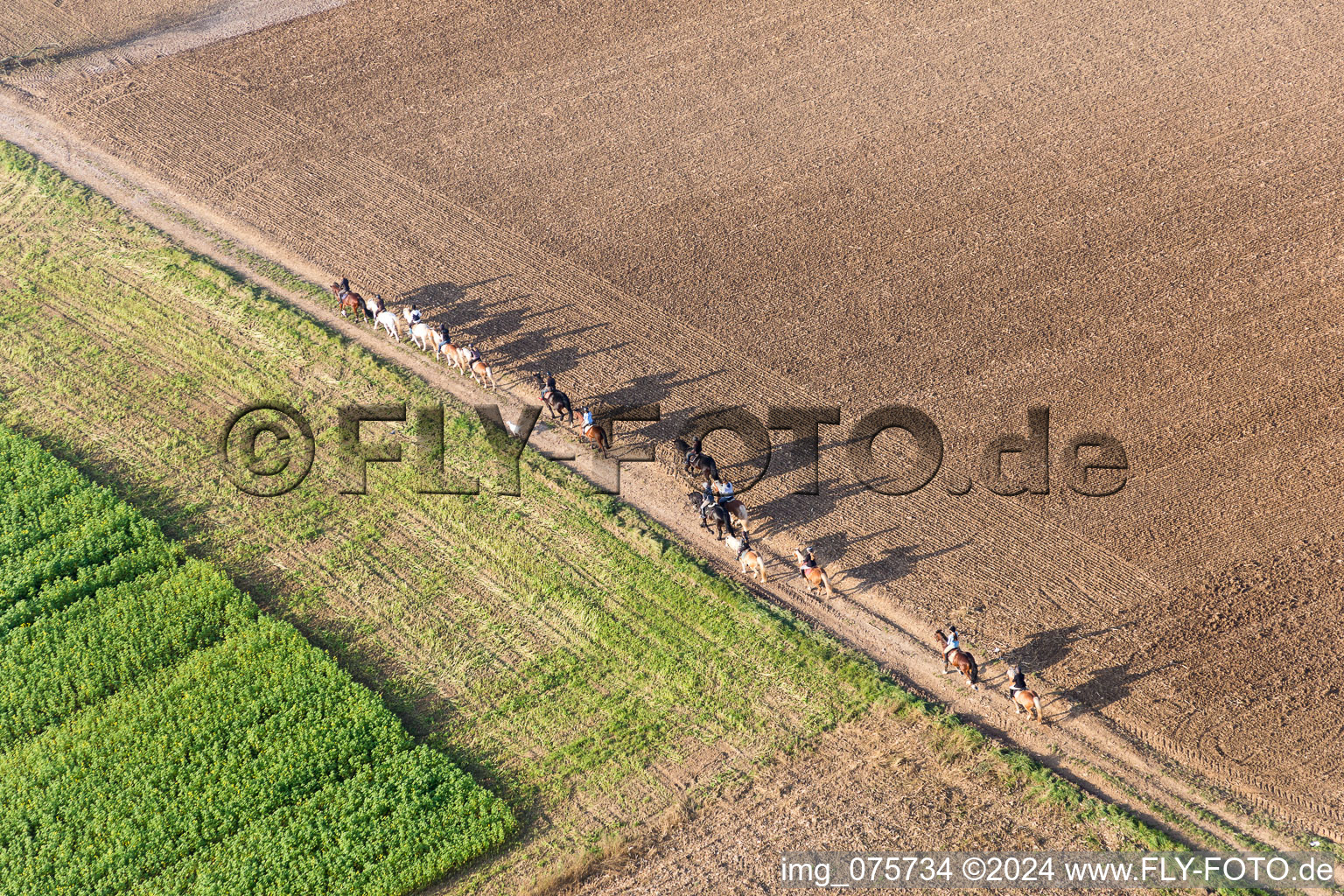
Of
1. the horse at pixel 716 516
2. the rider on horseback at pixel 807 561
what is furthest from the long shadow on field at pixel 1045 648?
the horse at pixel 716 516

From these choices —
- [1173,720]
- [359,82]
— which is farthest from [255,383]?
[1173,720]

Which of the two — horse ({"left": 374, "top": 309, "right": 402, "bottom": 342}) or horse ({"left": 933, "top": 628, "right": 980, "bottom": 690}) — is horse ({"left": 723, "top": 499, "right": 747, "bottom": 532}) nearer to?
horse ({"left": 933, "top": 628, "right": 980, "bottom": 690})

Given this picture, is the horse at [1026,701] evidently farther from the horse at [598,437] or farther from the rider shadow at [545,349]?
the rider shadow at [545,349]

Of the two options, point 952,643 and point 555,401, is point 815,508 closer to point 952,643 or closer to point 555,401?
point 952,643

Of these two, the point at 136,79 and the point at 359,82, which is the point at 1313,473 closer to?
the point at 359,82

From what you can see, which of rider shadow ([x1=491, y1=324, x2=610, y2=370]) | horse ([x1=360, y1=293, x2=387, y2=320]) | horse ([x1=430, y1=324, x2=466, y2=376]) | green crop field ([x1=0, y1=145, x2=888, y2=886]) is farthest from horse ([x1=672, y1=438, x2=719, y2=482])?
horse ([x1=360, y1=293, x2=387, y2=320])

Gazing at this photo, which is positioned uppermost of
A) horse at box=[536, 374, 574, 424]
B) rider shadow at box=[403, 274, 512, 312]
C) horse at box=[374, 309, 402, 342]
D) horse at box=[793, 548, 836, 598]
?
rider shadow at box=[403, 274, 512, 312]
